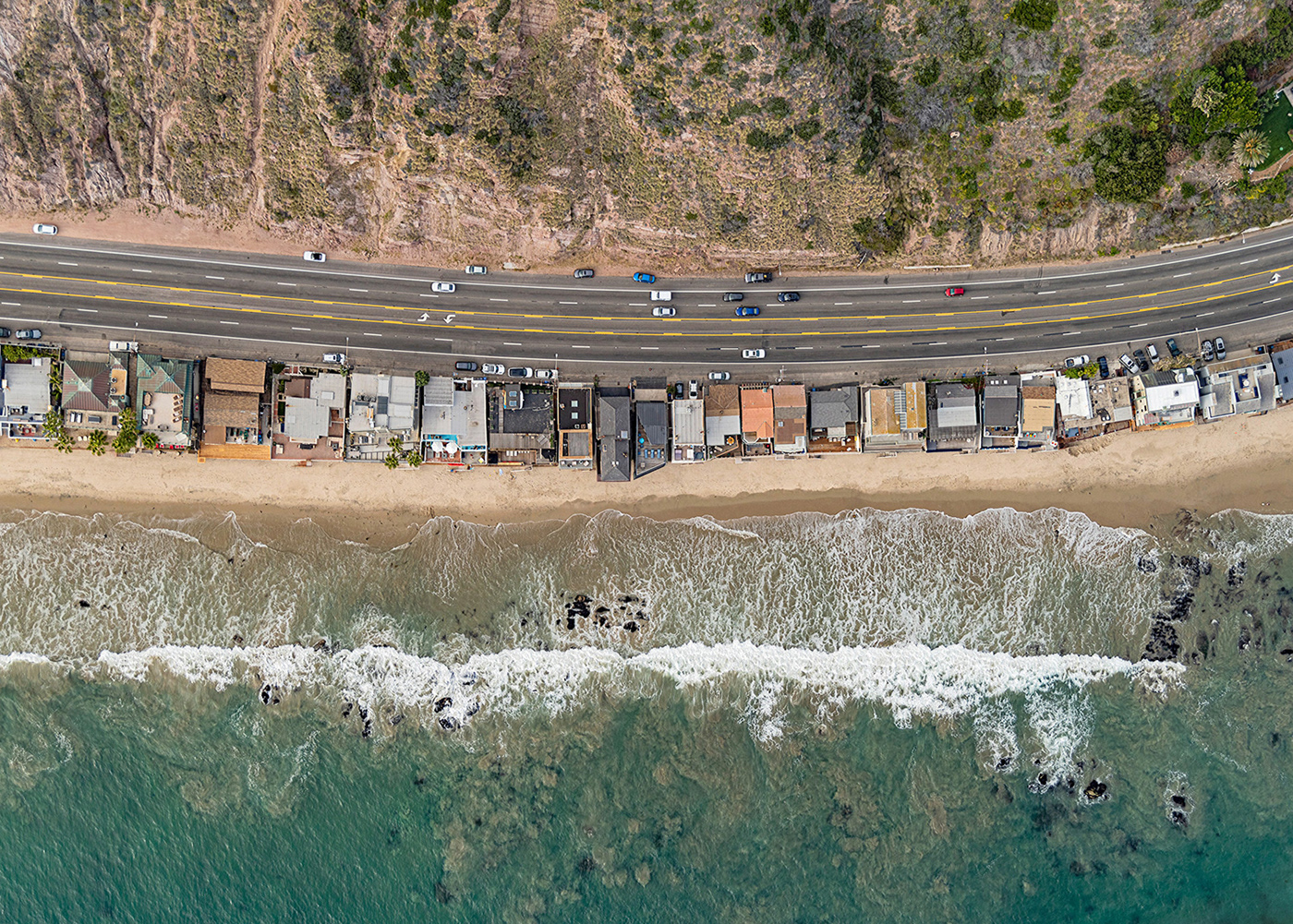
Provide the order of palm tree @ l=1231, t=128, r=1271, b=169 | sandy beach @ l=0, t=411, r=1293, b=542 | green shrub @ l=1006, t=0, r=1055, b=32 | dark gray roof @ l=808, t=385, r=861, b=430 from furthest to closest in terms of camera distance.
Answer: sandy beach @ l=0, t=411, r=1293, b=542
dark gray roof @ l=808, t=385, r=861, b=430
palm tree @ l=1231, t=128, r=1271, b=169
green shrub @ l=1006, t=0, r=1055, b=32

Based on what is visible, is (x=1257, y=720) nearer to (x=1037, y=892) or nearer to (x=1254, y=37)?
(x=1037, y=892)

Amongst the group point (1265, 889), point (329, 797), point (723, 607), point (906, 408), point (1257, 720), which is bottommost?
point (1265, 889)

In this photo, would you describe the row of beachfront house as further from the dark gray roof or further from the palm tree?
the palm tree

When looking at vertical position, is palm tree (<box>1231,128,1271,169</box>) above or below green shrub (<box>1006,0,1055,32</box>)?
below

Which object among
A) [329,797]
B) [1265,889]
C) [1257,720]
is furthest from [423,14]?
[1265,889]

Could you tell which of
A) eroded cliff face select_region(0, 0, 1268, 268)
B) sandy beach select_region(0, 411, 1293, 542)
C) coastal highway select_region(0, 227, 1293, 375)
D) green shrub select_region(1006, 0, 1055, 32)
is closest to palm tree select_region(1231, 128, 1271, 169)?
coastal highway select_region(0, 227, 1293, 375)

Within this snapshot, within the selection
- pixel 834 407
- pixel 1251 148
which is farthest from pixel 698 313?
pixel 1251 148
